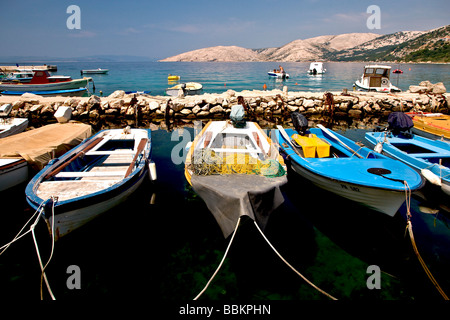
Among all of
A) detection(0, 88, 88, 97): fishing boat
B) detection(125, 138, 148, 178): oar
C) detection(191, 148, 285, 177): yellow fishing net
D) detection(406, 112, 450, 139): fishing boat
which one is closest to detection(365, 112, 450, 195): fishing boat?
detection(406, 112, 450, 139): fishing boat

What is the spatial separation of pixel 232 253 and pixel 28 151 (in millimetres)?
8056

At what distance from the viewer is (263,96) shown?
2266cm

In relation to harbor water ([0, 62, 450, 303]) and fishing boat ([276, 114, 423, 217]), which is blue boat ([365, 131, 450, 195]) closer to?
harbor water ([0, 62, 450, 303])

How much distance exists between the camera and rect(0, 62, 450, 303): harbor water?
493 centimetres

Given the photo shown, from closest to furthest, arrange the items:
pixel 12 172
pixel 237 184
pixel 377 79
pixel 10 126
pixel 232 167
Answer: pixel 237 184
pixel 232 167
pixel 12 172
pixel 10 126
pixel 377 79

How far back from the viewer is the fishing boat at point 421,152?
7.19m

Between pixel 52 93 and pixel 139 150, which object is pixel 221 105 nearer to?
pixel 139 150

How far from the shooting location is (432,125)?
39.7 feet

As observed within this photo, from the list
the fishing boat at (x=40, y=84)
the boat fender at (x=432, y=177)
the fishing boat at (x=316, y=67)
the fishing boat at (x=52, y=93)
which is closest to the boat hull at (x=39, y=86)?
the fishing boat at (x=40, y=84)

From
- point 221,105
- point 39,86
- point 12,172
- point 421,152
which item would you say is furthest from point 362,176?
point 39,86

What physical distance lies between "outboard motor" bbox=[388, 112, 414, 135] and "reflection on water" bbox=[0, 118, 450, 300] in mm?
3857

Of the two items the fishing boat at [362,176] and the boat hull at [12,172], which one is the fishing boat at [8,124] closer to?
the boat hull at [12,172]

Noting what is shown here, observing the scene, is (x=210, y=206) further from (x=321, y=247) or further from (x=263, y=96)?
(x=263, y=96)

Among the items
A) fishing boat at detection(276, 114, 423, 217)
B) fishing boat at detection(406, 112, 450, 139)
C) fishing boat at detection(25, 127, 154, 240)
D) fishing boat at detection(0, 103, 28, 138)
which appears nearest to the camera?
fishing boat at detection(25, 127, 154, 240)
